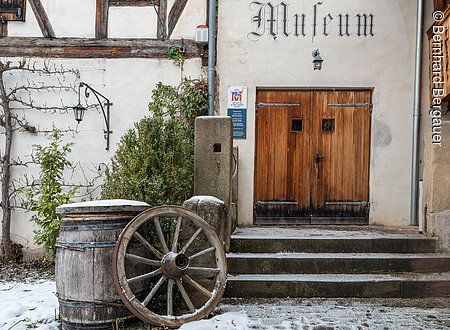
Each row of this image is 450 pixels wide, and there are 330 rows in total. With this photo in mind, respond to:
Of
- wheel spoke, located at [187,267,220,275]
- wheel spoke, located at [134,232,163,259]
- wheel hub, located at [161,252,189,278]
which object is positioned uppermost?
wheel spoke, located at [134,232,163,259]

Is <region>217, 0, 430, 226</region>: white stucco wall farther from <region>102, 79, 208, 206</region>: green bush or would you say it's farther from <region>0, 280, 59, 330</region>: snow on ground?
<region>0, 280, 59, 330</region>: snow on ground

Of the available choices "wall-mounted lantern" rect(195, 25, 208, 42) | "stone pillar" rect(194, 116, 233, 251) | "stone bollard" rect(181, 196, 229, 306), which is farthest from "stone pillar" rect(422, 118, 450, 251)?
"wall-mounted lantern" rect(195, 25, 208, 42)

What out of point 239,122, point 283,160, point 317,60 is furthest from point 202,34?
point 283,160

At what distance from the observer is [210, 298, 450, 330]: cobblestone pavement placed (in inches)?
110

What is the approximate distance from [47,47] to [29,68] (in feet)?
1.31

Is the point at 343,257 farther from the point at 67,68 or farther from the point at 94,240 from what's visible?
the point at 67,68

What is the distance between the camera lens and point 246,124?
17.8 ft

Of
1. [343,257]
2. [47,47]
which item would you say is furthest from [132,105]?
[343,257]

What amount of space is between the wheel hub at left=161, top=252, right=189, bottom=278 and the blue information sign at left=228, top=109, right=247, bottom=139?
9.41ft

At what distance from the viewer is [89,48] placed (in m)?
5.54

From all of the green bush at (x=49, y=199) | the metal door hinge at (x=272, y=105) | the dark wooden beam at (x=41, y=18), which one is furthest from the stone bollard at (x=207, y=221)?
the dark wooden beam at (x=41, y=18)

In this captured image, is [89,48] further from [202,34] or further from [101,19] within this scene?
[202,34]

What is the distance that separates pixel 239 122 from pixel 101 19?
8.18ft

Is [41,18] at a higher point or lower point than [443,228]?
higher
